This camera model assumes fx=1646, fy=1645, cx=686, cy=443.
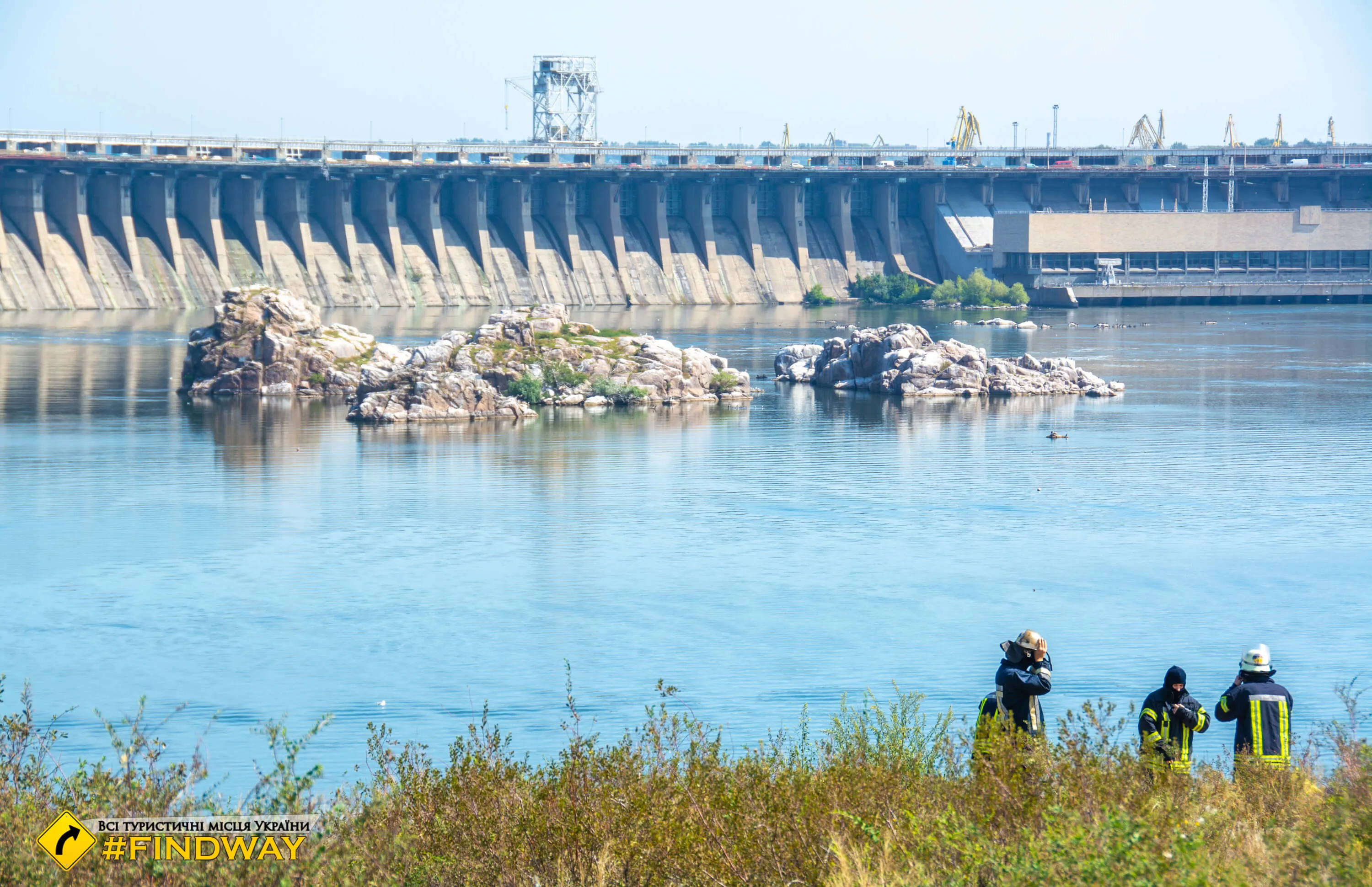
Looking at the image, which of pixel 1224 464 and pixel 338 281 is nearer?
pixel 1224 464

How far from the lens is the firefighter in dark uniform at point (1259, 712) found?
14484mm

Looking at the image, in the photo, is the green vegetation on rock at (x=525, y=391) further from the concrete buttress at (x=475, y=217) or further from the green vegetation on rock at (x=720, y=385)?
the concrete buttress at (x=475, y=217)

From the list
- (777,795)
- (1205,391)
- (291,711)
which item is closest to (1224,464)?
(1205,391)

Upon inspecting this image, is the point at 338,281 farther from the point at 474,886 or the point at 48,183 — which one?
the point at 474,886

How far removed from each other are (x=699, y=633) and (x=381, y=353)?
4007 cm

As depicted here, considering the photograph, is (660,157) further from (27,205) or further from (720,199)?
(27,205)

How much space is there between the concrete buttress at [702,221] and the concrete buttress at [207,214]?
132ft

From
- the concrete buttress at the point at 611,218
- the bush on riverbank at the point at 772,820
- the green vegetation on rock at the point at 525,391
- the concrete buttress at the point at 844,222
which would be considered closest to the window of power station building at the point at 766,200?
the concrete buttress at the point at 844,222

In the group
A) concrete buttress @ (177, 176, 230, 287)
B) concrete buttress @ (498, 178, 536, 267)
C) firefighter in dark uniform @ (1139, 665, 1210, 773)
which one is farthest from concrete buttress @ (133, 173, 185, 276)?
firefighter in dark uniform @ (1139, 665, 1210, 773)

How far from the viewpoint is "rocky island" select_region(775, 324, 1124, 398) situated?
6588cm

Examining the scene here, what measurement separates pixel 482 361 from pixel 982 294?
76008 millimetres

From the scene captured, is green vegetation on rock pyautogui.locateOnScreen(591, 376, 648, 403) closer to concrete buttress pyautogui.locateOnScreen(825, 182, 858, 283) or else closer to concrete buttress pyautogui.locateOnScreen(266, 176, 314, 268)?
concrete buttress pyautogui.locateOnScreen(266, 176, 314, 268)

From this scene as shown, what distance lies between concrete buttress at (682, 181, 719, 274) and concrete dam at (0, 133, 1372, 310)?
180 millimetres

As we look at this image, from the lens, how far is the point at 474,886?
11.8 meters
